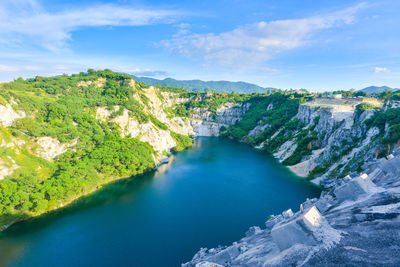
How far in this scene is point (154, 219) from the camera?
34.3m

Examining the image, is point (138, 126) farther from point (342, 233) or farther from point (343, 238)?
point (343, 238)

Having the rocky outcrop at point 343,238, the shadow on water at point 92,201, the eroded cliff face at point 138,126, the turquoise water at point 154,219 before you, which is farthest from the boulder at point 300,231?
the eroded cliff face at point 138,126

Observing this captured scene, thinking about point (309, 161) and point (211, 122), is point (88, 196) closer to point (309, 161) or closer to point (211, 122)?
point (309, 161)

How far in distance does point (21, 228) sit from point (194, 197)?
92.3 feet

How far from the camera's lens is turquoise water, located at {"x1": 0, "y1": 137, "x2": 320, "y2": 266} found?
1040 inches

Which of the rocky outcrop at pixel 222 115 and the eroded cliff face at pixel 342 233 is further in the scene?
the rocky outcrop at pixel 222 115

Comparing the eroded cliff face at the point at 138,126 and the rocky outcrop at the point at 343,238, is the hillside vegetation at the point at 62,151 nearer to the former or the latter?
the eroded cliff face at the point at 138,126

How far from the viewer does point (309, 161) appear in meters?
52.7

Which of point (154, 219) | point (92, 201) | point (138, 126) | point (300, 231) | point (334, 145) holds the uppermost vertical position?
point (138, 126)

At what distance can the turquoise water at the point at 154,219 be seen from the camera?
26.4m

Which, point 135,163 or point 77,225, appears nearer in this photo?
point 77,225

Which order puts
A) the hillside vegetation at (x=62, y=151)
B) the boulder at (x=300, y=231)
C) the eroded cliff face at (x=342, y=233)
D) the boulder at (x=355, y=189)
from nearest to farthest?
the eroded cliff face at (x=342, y=233), the boulder at (x=300, y=231), the boulder at (x=355, y=189), the hillside vegetation at (x=62, y=151)

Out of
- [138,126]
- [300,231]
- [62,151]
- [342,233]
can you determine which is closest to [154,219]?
[300,231]

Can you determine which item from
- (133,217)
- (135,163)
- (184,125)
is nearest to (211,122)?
(184,125)
